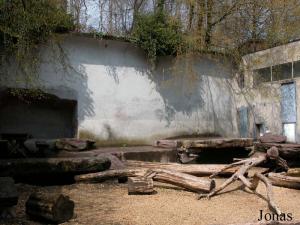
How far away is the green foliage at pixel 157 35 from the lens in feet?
50.2

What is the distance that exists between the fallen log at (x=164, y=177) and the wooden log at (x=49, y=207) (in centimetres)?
285

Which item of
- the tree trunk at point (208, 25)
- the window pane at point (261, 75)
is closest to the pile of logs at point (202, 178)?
the window pane at point (261, 75)

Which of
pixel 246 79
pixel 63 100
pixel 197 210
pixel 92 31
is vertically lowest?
pixel 197 210

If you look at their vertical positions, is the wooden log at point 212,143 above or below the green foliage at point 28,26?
below

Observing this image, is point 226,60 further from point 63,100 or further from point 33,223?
point 33,223

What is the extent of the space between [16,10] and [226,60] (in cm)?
1007

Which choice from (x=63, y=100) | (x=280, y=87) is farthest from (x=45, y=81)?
(x=280, y=87)

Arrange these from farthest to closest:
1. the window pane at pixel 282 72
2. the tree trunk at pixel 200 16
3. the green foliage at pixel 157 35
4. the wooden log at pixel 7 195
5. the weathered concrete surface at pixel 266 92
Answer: the tree trunk at pixel 200 16 → the window pane at pixel 282 72 → the weathered concrete surface at pixel 266 92 → the green foliage at pixel 157 35 → the wooden log at pixel 7 195

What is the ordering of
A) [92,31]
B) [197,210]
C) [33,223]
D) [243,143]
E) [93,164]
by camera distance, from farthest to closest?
1. [92,31]
2. [243,143]
3. [93,164]
4. [197,210]
5. [33,223]

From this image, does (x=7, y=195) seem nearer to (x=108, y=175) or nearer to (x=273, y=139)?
(x=108, y=175)

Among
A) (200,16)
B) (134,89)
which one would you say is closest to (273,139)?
(134,89)

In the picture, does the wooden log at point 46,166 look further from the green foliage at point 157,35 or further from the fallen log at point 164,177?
the green foliage at point 157,35

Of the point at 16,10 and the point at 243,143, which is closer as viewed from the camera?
the point at 16,10

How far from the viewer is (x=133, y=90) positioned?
1551cm
